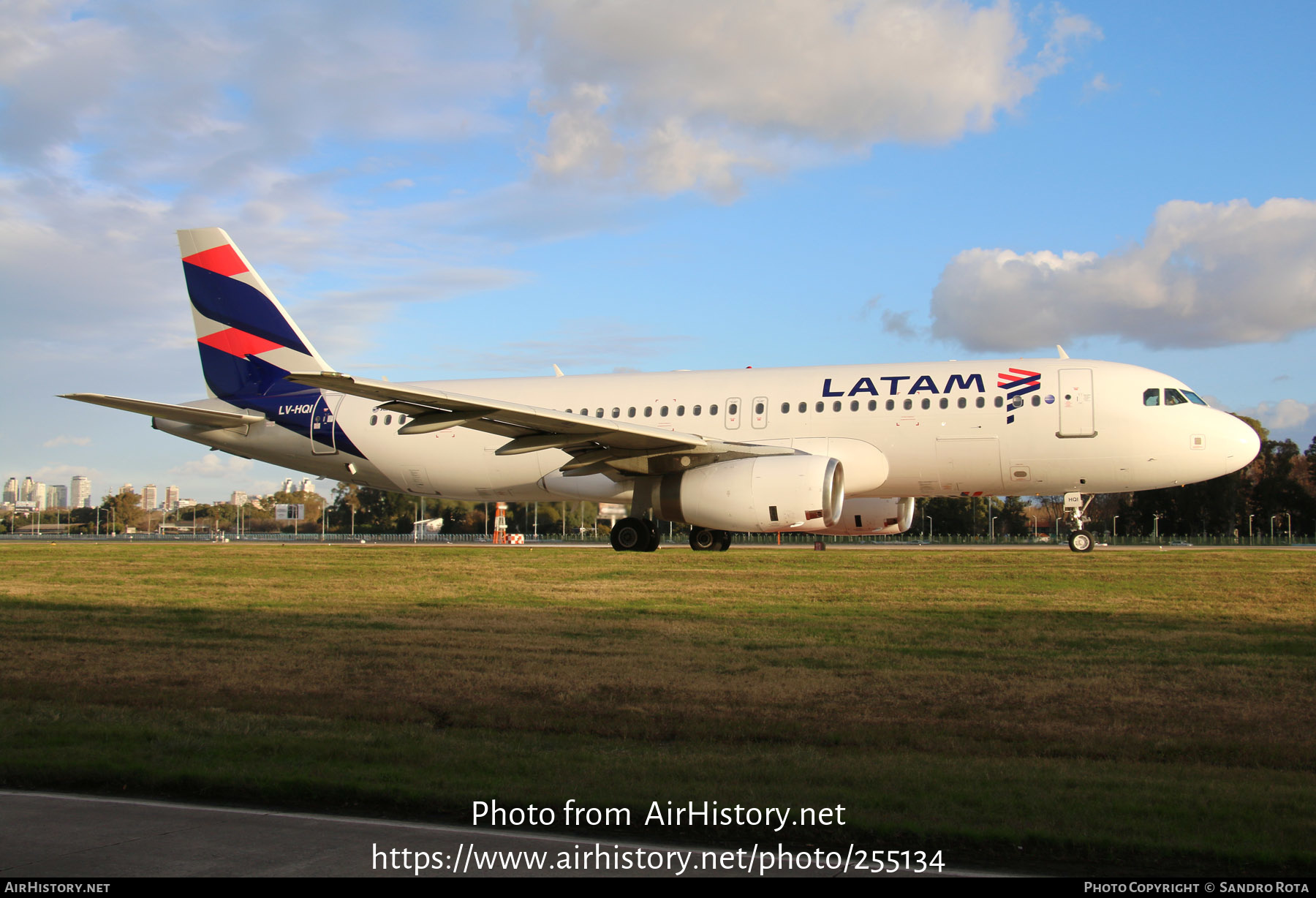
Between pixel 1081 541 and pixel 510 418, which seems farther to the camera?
pixel 1081 541

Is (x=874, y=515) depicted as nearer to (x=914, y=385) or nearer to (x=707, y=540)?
(x=914, y=385)

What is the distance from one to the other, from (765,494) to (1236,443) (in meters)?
9.46

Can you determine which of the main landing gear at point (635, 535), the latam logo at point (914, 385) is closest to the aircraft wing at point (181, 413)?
the main landing gear at point (635, 535)

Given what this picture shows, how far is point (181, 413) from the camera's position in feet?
76.3

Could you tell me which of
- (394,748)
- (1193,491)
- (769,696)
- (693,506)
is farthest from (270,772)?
(1193,491)

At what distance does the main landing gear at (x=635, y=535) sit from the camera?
73.6 feet

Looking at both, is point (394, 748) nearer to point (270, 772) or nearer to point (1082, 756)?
point (270, 772)

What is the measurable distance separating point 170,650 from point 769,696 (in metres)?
7.62

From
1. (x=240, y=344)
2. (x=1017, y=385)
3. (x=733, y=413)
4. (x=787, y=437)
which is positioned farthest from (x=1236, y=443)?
(x=240, y=344)

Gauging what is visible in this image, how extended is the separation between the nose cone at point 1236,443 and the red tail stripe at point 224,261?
74.3ft

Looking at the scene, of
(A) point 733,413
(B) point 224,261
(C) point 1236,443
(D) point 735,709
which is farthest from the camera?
(B) point 224,261

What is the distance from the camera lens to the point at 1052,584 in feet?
65.0

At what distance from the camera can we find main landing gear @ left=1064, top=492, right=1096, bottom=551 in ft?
72.2

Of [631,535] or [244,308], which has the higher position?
[244,308]
